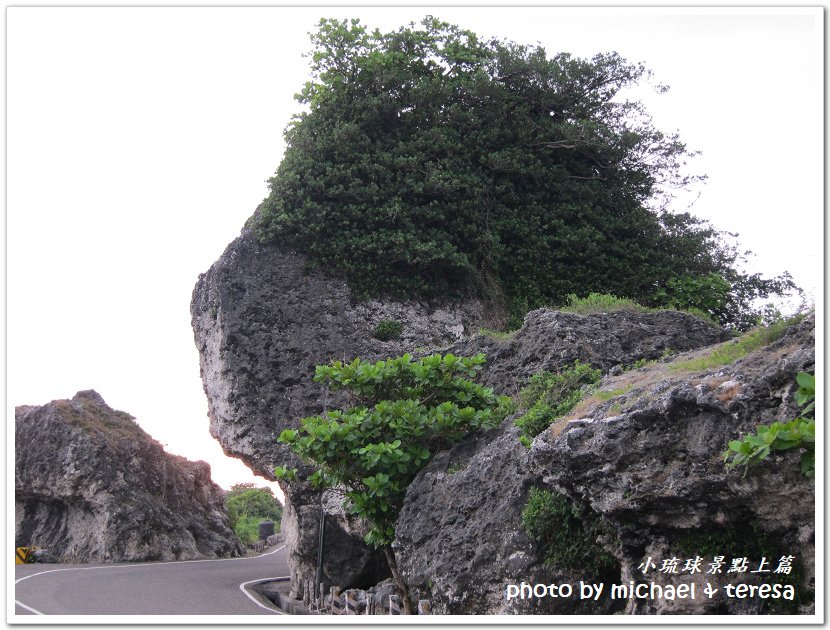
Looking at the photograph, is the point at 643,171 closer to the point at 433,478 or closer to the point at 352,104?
the point at 352,104

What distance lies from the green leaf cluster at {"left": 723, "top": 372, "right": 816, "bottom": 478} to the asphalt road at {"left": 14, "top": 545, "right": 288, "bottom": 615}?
28.4ft

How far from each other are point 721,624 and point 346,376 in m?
6.12

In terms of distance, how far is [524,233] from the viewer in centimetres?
1769

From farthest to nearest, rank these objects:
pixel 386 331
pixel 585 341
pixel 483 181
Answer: pixel 483 181, pixel 386 331, pixel 585 341

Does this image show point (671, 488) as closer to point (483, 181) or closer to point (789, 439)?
point (789, 439)

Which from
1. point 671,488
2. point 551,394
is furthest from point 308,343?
point 671,488

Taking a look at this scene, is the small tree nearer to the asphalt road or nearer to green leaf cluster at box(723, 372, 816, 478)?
the asphalt road

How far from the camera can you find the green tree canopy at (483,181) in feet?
54.9

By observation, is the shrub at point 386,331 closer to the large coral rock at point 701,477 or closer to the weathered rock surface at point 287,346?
the weathered rock surface at point 287,346

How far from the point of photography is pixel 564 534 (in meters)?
8.05

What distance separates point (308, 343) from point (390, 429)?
17.5 feet

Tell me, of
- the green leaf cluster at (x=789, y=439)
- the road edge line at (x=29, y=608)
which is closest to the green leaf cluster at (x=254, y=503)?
the road edge line at (x=29, y=608)

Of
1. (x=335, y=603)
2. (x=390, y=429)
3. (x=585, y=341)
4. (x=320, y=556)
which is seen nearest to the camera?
(x=390, y=429)

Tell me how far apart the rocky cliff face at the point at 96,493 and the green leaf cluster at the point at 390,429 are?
1151 cm
